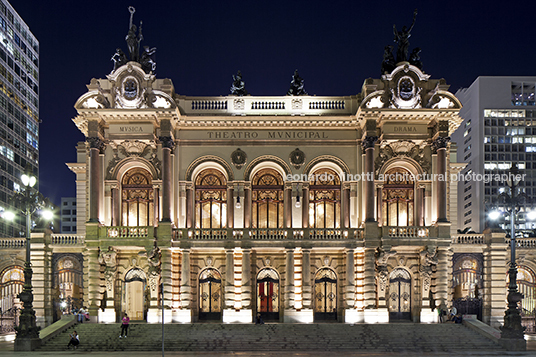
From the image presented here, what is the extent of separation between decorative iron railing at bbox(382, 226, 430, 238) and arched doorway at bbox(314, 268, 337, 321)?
4.76 metres

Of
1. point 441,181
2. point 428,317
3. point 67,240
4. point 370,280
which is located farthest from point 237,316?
point 441,181

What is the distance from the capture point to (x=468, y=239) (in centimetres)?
3769

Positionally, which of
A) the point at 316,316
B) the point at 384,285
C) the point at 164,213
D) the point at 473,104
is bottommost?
the point at 316,316

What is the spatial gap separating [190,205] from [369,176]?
12.0 meters

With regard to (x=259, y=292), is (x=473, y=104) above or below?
above

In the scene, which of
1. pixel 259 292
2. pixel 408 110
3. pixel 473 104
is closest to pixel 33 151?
pixel 259 292


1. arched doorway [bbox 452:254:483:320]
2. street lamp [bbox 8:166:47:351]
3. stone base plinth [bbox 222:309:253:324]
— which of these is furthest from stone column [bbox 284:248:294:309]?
street lamp [bbox 8:166:47:351]

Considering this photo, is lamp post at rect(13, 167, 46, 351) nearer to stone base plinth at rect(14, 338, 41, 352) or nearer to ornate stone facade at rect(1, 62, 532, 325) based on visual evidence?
stone base plinth at rect(14, 338, 41, 352)

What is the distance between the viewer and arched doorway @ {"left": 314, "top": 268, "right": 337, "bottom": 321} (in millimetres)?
37219

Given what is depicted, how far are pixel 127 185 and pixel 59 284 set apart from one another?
782 cm

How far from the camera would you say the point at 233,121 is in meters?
37.2

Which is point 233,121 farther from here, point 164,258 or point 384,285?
point 384,285

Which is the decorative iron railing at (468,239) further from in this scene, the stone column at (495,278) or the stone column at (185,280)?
the stone column at (185,280)

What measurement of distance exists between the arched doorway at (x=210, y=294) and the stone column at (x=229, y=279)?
1.40 metres
